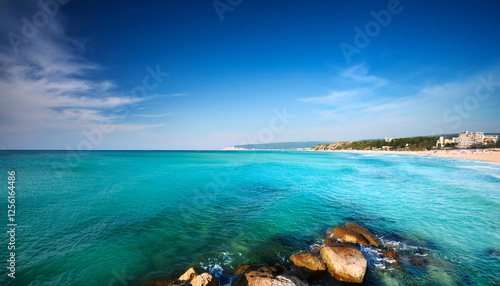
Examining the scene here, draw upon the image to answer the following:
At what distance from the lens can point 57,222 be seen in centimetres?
1449

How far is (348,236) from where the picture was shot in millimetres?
11656

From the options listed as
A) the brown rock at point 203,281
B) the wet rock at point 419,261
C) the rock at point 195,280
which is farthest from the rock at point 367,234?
the brown rock at point 203,281

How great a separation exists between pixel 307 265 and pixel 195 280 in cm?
503

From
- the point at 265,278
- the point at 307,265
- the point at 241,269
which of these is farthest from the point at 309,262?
the point at 241,269

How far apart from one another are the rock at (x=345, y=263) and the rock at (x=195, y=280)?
5.17 m

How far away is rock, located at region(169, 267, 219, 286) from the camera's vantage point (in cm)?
736

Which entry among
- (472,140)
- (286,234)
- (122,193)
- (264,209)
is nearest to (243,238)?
(286,234)

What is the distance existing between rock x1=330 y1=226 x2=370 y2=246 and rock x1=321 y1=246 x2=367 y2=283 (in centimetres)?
262

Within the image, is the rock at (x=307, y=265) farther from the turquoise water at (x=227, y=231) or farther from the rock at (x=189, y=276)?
the rock at (x=189, y=276)

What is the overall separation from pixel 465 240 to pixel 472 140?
192089mm

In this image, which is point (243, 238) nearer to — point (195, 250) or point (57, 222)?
point (195, 250)

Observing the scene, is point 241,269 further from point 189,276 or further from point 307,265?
point 307,265

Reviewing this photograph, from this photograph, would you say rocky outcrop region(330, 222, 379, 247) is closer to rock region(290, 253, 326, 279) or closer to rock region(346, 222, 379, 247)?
rock region(346, 222, 379, 247)

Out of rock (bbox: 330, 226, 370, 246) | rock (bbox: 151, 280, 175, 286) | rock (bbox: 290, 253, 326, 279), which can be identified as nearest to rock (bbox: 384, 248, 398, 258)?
rock (bbox: 330, 226, 370, 246)
